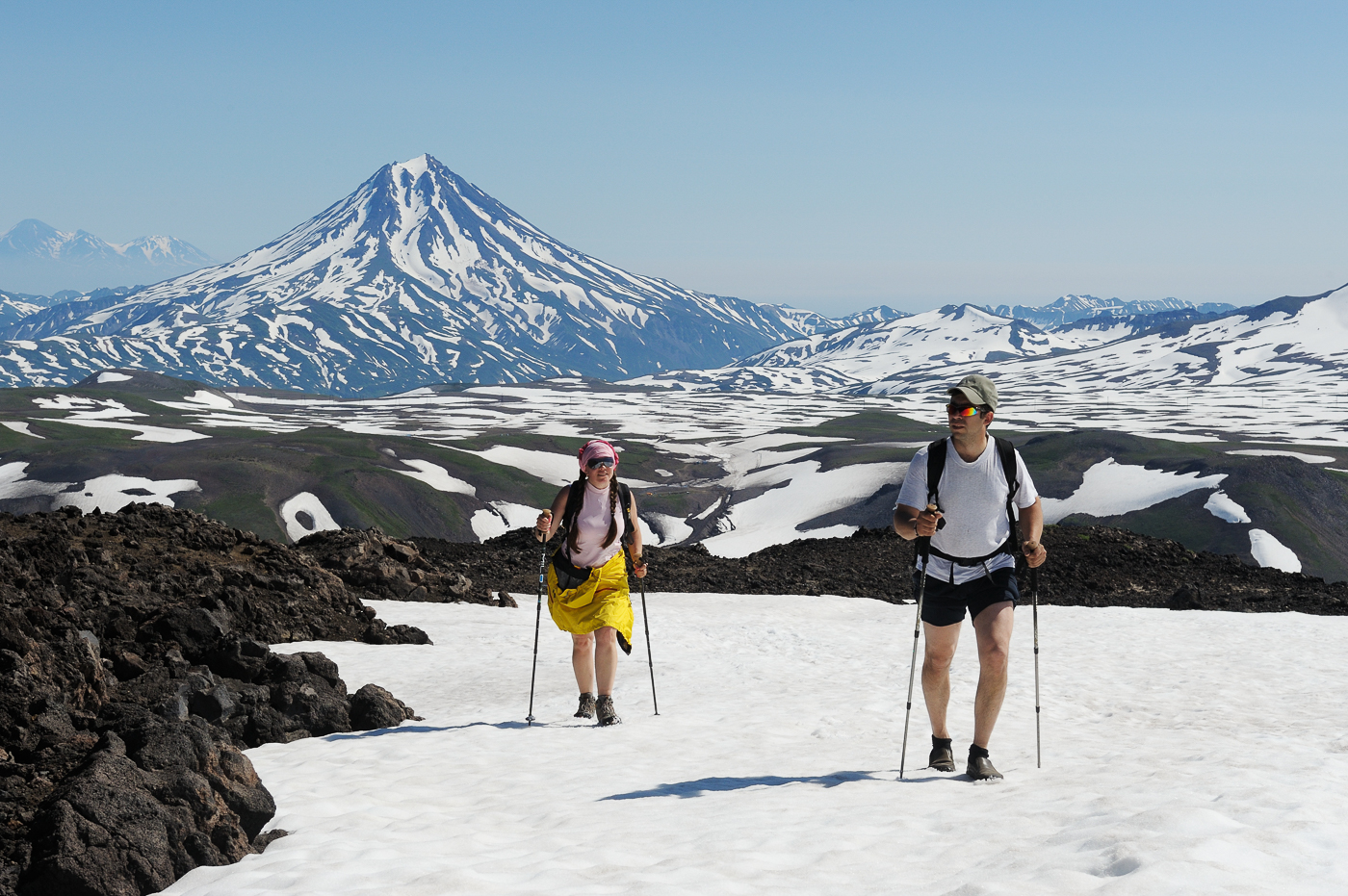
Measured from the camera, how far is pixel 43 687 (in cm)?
902

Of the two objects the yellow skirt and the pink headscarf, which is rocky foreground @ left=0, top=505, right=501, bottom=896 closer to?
the yellow skirt

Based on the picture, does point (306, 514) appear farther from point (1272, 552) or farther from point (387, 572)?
point (1272, 552)

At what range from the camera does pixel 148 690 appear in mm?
10992

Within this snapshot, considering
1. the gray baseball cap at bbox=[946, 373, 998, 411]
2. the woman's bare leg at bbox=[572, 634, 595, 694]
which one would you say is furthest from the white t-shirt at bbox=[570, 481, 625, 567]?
the gray baseball cap at bbox=[946, 373, 998, 411]

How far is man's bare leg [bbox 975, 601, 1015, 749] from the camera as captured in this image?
807 cm

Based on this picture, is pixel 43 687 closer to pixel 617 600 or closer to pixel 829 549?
pixel 617 600

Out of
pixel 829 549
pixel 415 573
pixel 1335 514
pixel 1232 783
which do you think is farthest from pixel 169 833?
pixel 1335 514

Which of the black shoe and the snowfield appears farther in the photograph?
the black shoe

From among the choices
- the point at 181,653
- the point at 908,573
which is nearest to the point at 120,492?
the point at 908,573

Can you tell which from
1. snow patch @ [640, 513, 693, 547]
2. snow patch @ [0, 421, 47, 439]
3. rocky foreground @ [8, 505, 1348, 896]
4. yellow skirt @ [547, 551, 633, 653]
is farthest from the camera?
snow patch @ [0, 421, 47, 439]

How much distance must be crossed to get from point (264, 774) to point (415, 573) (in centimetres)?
1619

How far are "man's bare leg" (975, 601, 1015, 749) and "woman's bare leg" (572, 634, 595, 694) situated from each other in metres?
4.40

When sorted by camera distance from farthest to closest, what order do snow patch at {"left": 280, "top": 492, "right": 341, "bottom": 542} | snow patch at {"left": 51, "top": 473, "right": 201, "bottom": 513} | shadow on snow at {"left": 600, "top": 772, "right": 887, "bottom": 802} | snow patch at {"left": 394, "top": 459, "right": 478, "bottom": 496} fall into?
snow patch at {"left": 394, "top": 459, "right": 478, "bottom": 496}
snow patch at {"left": 51, "top": 473, "right": 201, "bottom": 513}
snow patch at {"left": 280, "top": 492, "right": 341, "bottom": 542}
shadow on snow at {"left": 600, "top": 772, "right": 887, "bottom": 802}

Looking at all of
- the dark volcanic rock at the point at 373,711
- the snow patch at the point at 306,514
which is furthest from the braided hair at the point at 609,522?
the snow patch at the point at 306,514
